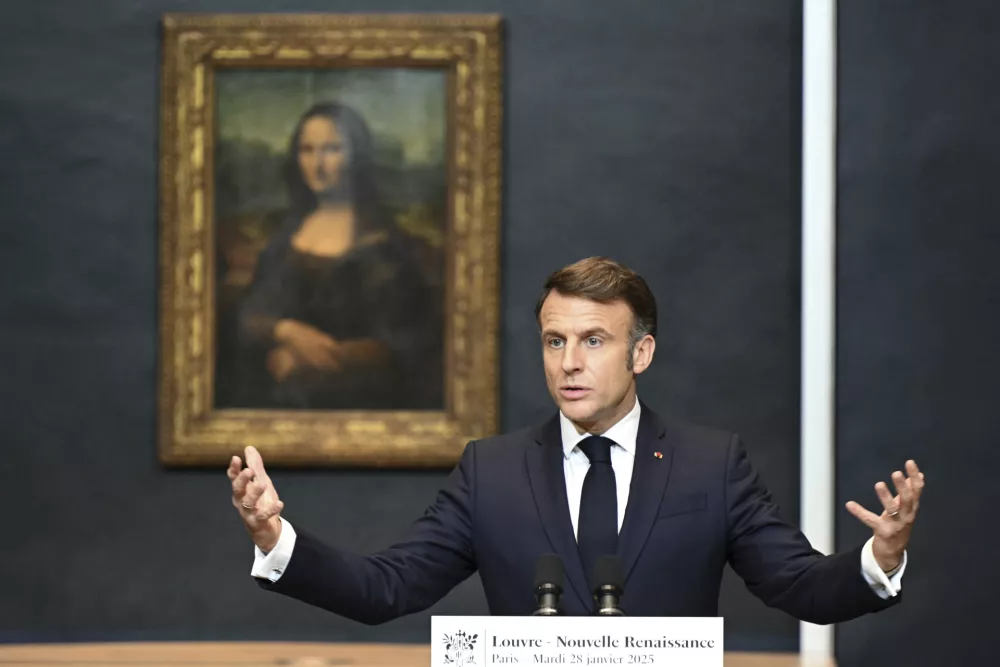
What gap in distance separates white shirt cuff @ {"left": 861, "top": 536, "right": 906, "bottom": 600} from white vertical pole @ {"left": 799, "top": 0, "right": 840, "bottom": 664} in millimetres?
2388

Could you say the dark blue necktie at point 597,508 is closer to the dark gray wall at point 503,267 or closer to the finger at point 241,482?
the finger at point 241,482

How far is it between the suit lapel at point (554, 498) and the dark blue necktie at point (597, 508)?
26mm

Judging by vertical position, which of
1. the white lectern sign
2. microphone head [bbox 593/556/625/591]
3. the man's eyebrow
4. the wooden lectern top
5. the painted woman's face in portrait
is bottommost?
the wooden lectern top

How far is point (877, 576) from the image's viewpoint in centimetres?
274

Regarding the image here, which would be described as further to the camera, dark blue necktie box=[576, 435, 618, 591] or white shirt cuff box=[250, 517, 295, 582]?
dark blue necktie box=[576, 435, 618, 591]

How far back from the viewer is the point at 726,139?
5336 millimetres

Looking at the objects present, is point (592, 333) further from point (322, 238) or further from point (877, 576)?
point (322, 238)

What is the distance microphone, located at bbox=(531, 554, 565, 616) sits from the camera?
2443 millimetres

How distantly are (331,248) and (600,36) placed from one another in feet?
4.54

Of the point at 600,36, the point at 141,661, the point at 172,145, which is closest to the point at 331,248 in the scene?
the point at 172,145

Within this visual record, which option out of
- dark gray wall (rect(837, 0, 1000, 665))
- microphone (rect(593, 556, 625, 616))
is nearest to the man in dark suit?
microphone (rect(593, 556, 625, 616))

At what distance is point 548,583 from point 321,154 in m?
3.32

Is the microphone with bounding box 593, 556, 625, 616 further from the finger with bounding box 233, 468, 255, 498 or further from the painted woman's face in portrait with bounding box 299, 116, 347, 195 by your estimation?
the painted woman's face in portrait with bounding box 299, 116, 347, 195

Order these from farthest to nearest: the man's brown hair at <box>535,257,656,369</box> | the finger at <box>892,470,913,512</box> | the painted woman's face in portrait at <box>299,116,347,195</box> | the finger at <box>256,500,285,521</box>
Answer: the painted woman's face in portrait at <box>299,116,347,195</box>
the man's brown hair at <box>535,257,656,369</box>
the finger at <box>256,500,285,521</box>
the finger at <box>892,470,913,512</box>
